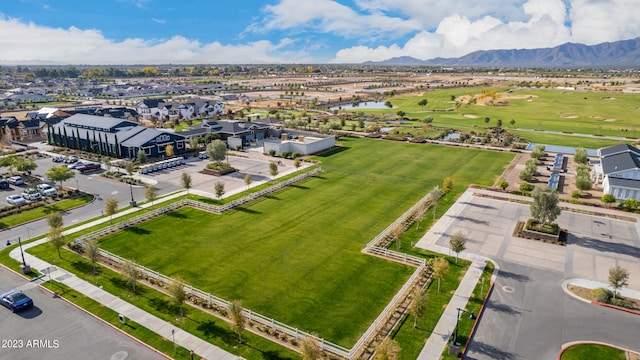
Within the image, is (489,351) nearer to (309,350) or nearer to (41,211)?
(309,350)

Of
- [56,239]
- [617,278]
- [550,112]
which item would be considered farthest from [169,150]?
[550,112]

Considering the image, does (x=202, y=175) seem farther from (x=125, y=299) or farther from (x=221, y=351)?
(x=221, y=351)

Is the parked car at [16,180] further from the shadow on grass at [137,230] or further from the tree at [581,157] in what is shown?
the tree at [581,157]

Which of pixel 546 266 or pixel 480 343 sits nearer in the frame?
pixel 480 343

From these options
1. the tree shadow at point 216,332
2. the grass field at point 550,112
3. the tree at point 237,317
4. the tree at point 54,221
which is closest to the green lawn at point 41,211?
the tree at point 54,221

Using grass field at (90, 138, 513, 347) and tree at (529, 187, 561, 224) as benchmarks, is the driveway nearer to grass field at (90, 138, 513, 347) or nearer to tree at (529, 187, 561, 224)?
tree at (529, 187, 561, 224)

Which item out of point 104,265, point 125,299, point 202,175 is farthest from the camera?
point 202,175

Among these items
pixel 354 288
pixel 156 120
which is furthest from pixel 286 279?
pixel 156 120
